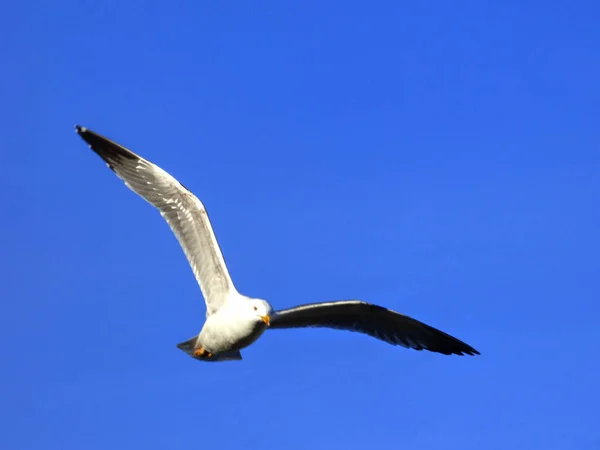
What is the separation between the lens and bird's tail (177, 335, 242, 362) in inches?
478

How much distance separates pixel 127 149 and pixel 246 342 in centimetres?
305

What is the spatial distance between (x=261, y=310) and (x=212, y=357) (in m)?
1.16

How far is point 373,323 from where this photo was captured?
13.1 m

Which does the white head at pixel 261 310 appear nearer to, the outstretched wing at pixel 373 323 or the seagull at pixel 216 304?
the seagull at pixel 216 304

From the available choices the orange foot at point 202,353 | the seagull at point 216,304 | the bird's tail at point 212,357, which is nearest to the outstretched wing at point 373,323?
the seagull at point 216,304

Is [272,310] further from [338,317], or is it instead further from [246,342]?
[338,317]

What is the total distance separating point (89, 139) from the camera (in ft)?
42.5

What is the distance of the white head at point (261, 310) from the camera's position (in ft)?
37.5

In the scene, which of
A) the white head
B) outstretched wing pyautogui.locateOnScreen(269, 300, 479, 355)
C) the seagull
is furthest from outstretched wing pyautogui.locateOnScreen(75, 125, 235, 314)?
outstretched wing pyautogui.locateOnScreen(269, 300, 479, 355)

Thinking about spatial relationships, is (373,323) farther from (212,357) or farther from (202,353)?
(202,353)

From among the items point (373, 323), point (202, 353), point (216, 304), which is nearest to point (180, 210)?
point (216, 304)

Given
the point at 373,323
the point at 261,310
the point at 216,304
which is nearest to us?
the point at 261,310

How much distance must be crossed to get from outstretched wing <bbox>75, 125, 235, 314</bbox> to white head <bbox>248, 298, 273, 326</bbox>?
2.04ft

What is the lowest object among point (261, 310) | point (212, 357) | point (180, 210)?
point (212, 357)
